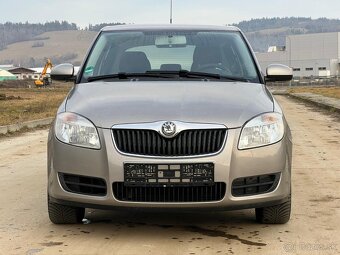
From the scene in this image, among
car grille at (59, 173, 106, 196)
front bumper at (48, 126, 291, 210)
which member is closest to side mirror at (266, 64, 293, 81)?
front bumper at (48, 126, 291, 210)

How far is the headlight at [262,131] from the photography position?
435cm

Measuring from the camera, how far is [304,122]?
17672 millimetres

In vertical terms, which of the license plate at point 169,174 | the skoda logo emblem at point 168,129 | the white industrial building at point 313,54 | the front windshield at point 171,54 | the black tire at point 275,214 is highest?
the front windshield at point 171,54

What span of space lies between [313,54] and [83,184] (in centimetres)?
10927

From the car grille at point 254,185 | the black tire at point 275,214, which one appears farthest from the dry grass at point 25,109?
the car grille at point 254,185

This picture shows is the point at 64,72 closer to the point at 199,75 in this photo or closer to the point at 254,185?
the point at 199,75

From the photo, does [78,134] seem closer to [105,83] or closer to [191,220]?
[105,83]

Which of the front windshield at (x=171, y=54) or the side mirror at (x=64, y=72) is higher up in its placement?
the front windshield at (x=171, y=54)

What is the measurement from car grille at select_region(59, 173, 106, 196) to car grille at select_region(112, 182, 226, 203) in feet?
0.39

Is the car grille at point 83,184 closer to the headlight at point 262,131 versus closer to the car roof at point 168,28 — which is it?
the headlight at point 262,131

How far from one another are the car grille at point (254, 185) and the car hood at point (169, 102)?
41 cm

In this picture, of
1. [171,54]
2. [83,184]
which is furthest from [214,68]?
[83,184]

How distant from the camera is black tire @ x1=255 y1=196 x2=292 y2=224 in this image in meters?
4.89

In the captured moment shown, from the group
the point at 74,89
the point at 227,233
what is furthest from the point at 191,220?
the point at 74,89
